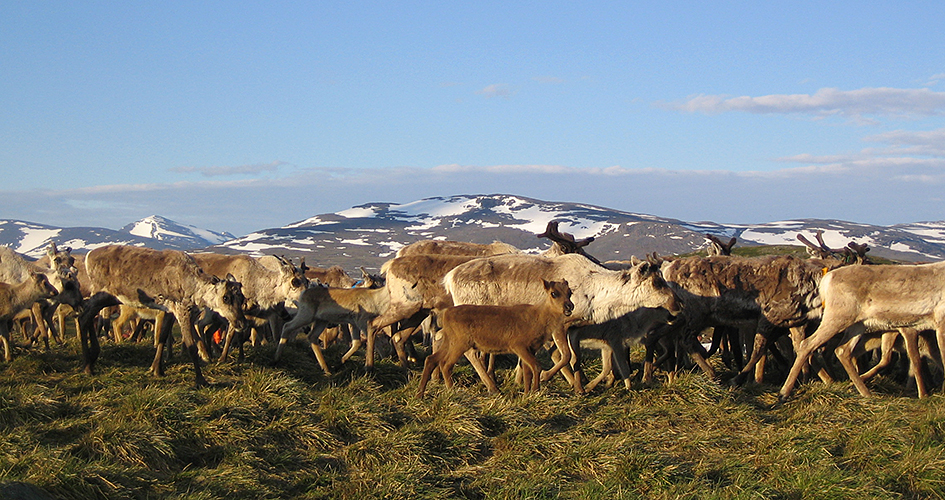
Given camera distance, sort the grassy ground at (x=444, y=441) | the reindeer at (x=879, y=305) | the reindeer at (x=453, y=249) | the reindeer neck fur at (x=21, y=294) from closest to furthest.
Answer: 1. the grassy ground at (x=444, y=441)
2. the reindeer at (x=879, y=305)
3. the reindeer neck fur at (x=21, y=294)
4. the reindeer at (x=453, y=249)

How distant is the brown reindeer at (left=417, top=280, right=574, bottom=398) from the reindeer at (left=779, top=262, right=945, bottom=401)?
358cm

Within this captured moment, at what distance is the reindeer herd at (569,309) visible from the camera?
11898 millimetres

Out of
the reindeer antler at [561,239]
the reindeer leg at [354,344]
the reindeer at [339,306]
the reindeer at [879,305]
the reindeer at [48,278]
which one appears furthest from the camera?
the reindeer antler at [561,239]

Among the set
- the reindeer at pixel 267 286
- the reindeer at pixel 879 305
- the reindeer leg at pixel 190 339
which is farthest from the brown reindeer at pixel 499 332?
the reindeer at pixel 267 286

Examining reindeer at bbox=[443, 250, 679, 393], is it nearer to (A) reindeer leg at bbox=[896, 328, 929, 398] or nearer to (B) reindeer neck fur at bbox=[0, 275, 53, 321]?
(A) reindeer leg at bbox=[896, 328, 929, 398]

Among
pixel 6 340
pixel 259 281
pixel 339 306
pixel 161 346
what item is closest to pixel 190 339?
pixel 161 346

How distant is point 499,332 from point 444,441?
8.60 feet

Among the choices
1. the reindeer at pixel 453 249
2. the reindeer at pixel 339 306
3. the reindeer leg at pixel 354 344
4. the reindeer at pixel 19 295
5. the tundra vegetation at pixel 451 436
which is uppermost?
the reindeer at pixel 453 249

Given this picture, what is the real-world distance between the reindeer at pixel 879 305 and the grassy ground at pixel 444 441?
1.02 metres

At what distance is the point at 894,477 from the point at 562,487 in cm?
359

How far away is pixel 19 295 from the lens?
512 inches

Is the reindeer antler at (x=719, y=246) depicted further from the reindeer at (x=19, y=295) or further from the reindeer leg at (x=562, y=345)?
the reindeer at (x=19, y=295)

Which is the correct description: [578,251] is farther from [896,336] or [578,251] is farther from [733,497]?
[733,497]

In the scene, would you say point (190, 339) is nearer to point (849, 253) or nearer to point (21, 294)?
point (21, 294)
